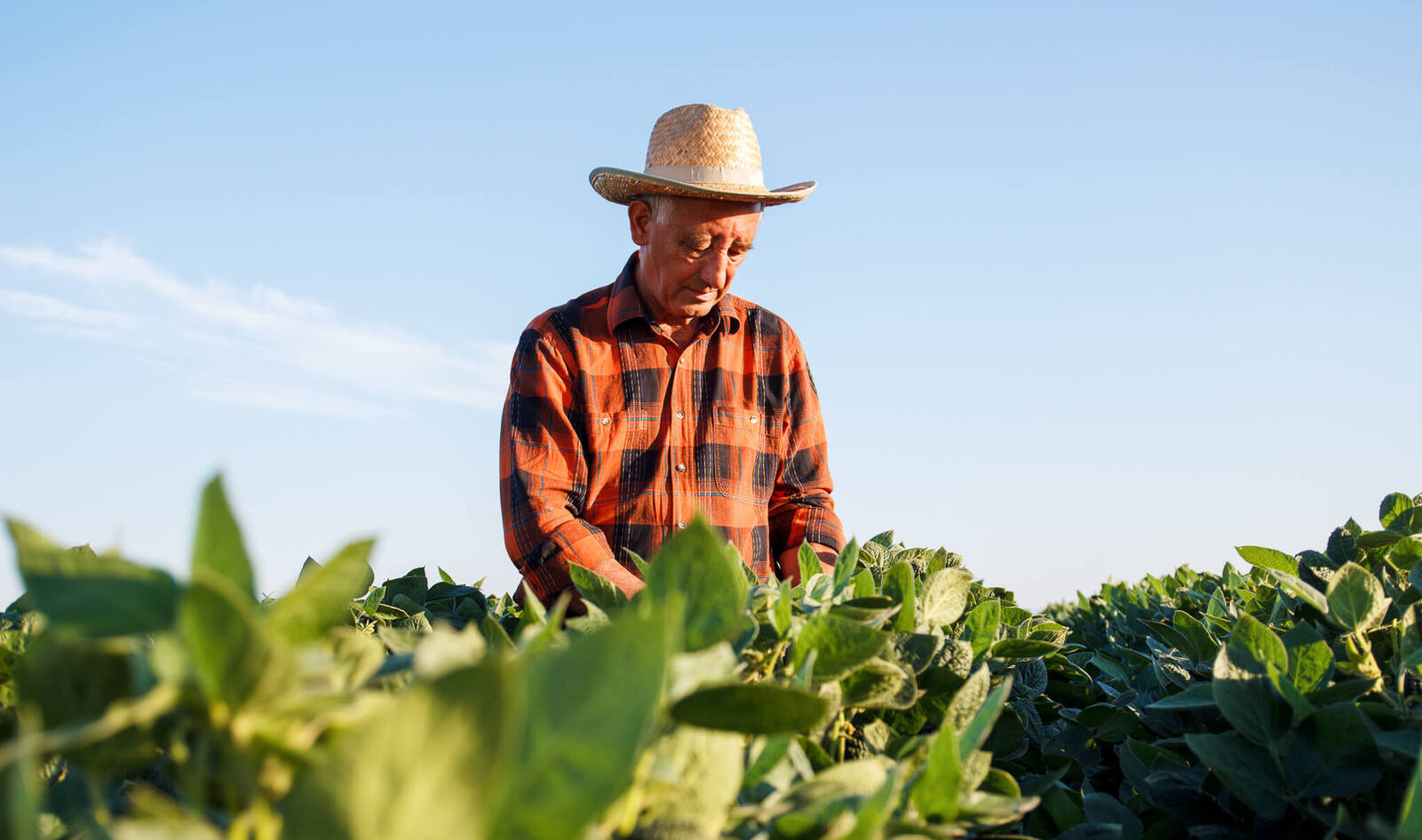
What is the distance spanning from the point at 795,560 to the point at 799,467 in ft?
2.04

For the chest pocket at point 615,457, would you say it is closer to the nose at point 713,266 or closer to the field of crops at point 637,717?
the nose at point 713,266

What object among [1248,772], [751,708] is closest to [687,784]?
[751,708]

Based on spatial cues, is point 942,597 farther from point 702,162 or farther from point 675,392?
point 702,162

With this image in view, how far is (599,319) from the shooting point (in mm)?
4395

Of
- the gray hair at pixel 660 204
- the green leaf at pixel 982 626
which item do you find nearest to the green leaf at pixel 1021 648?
the green leaf at pixel 982 626

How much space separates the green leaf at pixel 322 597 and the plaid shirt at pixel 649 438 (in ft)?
9.45

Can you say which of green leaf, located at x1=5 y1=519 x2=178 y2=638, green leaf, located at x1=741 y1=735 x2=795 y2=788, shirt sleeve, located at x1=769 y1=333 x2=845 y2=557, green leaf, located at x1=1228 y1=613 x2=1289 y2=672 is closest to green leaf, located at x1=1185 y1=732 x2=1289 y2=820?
green leaf, located at x1=1228 y1=613 x2=1289 y2=672

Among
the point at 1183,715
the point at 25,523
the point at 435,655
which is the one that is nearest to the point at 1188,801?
the point at 1183,715

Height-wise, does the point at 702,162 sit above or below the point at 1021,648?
above

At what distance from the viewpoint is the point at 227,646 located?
2.23 ft

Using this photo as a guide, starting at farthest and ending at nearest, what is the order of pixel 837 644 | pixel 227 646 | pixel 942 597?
pixel 942 597 → pixel 837 644 → pixel 227 646

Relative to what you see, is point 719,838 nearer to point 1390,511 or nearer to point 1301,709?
point 1301,709

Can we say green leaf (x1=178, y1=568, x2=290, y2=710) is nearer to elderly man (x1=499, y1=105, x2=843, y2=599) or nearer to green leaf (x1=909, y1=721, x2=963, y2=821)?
green leaf (x1=909, y1=721, x2=963, y2=821)

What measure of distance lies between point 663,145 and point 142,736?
13.0 ft
